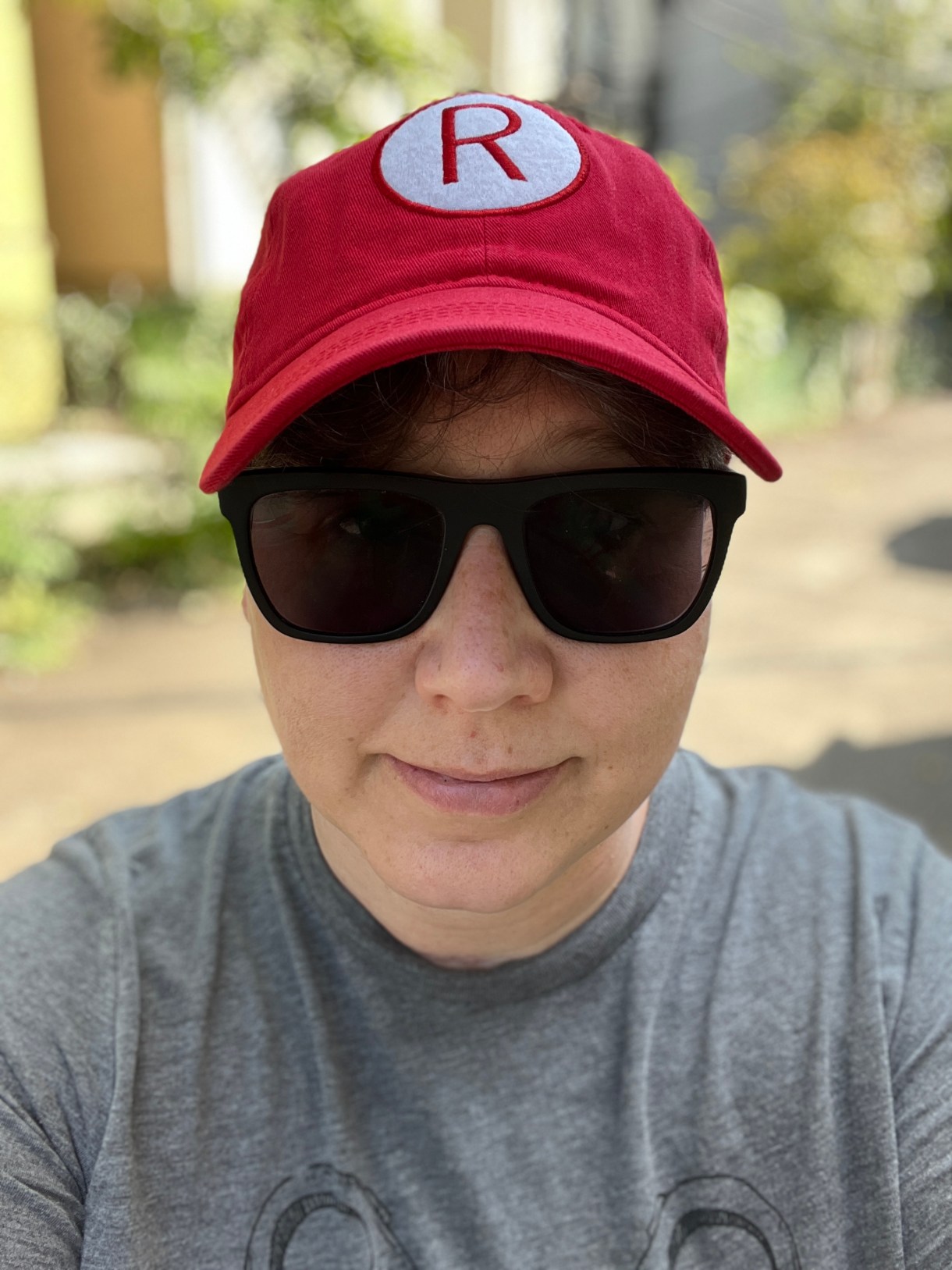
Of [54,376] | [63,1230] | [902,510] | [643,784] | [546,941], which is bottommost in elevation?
[63,1230]

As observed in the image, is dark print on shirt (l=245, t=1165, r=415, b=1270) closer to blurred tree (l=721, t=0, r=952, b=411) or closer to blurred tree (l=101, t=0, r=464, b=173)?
blurred tree (l=101, t=0, r=464, b=173)

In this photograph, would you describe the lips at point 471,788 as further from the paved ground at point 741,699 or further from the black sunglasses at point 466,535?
the paved ground at point 741,699

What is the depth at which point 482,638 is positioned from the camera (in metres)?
1.15

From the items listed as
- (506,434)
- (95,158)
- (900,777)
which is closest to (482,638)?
(506,434)

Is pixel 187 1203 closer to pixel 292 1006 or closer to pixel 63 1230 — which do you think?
pixel 63 1230

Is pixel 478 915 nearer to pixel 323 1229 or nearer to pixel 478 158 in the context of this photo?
pixel 323 1229

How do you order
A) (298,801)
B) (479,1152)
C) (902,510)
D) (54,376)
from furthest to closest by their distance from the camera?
(902,510) < (54,376) < (298,801) < (479,1152)

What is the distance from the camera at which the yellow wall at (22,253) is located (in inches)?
298

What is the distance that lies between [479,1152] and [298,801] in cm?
45

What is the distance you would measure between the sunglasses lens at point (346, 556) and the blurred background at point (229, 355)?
2.51m

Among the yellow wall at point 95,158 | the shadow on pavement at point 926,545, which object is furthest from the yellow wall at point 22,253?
the shadow on pavement at point 926,545

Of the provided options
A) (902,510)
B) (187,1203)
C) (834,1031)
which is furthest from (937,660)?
(187,1203)

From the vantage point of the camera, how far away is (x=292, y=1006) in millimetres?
1278

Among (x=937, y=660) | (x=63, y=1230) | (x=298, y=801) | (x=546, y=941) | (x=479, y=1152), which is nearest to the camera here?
(x=63, y=1230)
